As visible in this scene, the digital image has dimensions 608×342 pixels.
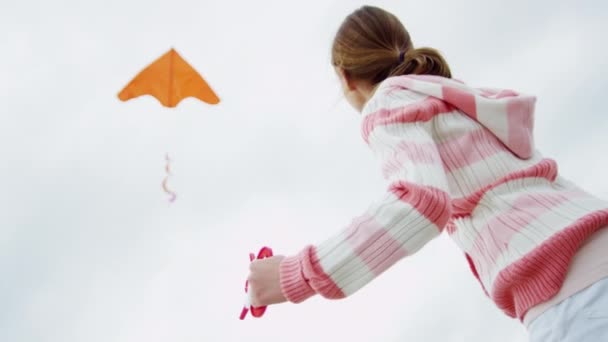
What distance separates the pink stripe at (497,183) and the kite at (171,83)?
99.1 inches

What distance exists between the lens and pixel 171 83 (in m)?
3.70

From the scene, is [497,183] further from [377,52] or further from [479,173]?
[377,52]

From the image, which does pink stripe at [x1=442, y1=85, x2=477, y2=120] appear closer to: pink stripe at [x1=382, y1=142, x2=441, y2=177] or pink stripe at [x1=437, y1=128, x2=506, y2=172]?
pink stripe at [x1=437, y1=128, x2=506, y2=172]

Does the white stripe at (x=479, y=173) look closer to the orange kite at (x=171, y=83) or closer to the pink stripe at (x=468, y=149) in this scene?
the pink stripe at (x=468, y=149)

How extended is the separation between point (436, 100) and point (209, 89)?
255cm

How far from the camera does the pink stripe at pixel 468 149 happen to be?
1.22 meters

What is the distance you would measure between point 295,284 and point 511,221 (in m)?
0.38

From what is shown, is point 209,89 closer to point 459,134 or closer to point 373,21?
point 373,21

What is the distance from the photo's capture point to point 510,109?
1.29 meters

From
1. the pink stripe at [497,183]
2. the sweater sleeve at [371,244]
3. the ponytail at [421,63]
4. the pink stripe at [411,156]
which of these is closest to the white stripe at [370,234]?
the sweater sleeve at [371,244]

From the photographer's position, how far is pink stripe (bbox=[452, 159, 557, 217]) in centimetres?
118

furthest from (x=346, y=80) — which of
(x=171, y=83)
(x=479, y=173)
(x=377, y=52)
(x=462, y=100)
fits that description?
(x=171, y=83)

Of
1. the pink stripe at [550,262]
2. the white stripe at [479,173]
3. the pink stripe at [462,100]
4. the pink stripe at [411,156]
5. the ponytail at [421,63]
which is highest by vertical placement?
the ponytail at [421,63]

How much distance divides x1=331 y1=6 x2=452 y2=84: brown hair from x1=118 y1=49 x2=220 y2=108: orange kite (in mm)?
2148
